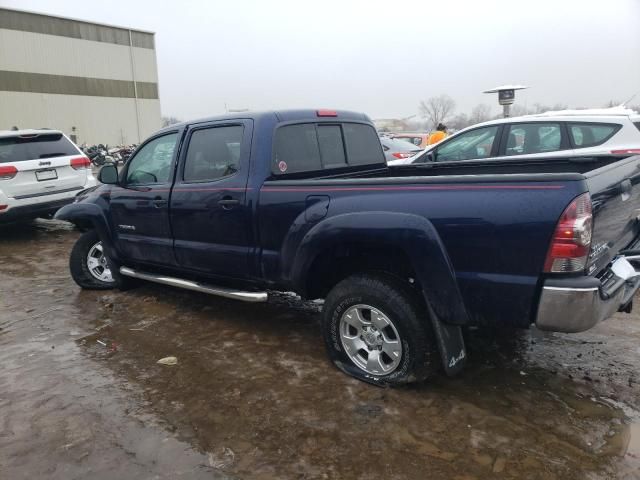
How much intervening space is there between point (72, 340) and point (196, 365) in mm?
1313

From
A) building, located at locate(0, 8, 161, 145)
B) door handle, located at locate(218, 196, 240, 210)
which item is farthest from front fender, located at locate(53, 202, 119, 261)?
building, located at locate(0, 8, 161, 145)

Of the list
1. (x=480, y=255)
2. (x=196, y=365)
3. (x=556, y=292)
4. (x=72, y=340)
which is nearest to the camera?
(x=556, y=292)

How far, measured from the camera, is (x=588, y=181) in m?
2.67

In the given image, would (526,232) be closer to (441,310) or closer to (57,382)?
(441,310)

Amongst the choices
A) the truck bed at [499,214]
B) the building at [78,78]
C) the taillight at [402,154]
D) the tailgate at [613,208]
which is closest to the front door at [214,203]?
the truck bed at [499,214]

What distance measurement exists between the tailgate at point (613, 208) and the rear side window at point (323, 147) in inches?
81.1

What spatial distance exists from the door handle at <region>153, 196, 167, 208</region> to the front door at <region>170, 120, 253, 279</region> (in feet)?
0.44

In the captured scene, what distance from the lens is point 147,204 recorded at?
4762 mm

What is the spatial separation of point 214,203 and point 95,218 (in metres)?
1.93

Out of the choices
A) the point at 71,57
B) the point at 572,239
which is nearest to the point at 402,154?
the point at 572,239

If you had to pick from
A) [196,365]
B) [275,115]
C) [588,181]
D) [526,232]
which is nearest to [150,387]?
[196,365]

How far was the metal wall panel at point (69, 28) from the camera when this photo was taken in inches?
1332

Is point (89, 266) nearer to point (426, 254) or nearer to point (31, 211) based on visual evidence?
point (31, 211)

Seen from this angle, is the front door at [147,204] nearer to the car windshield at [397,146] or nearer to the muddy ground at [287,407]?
the muddy ground at [287,407]
